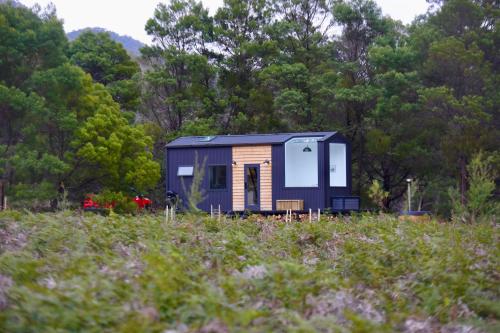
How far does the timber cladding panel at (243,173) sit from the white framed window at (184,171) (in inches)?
54.9

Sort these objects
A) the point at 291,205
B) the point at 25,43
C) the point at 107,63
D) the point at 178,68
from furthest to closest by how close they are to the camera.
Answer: the point at 107,63, the point at 178,68, the point at 25,43, the point at 291,205

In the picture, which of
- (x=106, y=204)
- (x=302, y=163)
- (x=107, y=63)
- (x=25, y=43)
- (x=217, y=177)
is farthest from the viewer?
(x=107, y=63)

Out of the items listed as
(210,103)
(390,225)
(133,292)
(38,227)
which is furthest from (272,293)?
(210,103)

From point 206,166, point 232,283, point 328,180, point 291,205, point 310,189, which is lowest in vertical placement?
point 232,283

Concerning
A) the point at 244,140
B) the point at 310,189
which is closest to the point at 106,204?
the point at 244,140

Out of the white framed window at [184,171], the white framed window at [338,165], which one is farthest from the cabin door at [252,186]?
the white framed window at [338,165]

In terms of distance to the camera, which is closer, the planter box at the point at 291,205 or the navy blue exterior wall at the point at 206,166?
the planter box at the point at 291,205

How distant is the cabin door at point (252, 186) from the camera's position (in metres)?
22.7

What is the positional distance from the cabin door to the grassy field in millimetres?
15222

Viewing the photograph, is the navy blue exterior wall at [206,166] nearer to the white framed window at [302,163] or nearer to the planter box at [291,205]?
the planter box at [291,205]

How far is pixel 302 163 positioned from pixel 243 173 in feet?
6.16

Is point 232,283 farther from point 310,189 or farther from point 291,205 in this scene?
point 310,189

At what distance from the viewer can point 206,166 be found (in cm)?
2330

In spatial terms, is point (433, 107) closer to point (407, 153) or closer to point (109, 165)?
point (407, 153)
